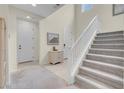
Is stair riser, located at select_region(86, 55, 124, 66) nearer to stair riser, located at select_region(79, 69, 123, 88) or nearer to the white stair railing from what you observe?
the white stair railing

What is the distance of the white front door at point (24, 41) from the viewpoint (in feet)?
17.1

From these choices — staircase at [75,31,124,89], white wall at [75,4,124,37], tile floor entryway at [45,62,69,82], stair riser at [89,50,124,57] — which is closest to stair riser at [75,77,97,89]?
staircase at [75,31,124,89]

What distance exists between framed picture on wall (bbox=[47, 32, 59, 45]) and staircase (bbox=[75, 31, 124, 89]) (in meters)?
2.55

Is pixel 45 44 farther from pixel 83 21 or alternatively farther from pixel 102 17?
→ pixel 102 17

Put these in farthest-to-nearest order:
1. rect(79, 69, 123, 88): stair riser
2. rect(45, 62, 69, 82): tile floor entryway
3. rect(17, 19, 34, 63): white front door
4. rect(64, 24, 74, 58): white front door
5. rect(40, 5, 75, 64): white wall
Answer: rect(64, 24, 74, 58): white front door, rect(40, 5, 75, 64): white wall, rect(17, 19, 34, 63): white front door, rect(45, 62, 69, 82): tile floor entryway, rect(79, 69, 123, 88): stair riser

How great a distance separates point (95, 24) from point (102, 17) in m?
0.75

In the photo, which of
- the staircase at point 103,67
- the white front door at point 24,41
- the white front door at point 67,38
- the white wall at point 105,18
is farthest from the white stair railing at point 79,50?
the white front door at point 24,41

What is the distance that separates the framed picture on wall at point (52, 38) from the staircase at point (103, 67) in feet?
8.36

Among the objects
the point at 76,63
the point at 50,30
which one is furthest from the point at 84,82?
the point at 50,30

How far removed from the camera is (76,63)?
309 centimetres

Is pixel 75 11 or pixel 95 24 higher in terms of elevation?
pixel 75 11

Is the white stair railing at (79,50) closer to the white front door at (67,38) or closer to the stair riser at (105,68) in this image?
the stair riser at (105,68)

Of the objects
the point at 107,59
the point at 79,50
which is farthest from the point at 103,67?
the point at 79,50

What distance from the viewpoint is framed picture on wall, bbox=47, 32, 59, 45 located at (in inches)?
218
